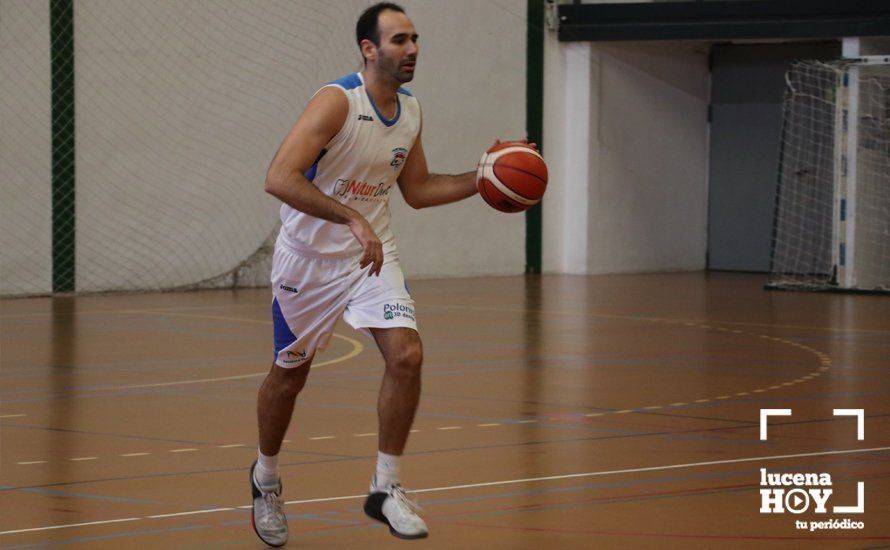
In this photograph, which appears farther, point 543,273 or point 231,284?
point 543,273

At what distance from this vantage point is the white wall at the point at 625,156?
19.0 metres

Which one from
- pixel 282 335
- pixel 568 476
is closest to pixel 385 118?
pixel 282 335

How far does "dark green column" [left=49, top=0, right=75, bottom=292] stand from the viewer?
Answer: 13828mm

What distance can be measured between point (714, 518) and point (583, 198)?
14.6 metres

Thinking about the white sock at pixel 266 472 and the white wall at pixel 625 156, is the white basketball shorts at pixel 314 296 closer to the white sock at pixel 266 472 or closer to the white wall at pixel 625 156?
the white sock at pixel 266 472

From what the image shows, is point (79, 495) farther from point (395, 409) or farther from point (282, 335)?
point (395, 409)

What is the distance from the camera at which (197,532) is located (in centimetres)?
450

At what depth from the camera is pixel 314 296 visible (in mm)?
4664

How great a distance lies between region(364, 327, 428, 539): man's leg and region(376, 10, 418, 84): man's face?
860mm

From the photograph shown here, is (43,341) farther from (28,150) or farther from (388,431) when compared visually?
(388,431)

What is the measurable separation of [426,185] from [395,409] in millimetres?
945

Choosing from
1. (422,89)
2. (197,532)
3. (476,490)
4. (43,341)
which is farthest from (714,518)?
(422,89)

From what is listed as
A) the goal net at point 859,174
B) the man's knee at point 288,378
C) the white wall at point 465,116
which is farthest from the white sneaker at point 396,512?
the white wall at point 465,116

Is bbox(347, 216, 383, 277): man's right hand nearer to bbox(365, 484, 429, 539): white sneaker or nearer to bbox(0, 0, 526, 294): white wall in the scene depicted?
bbox(365, 484, 429, 539): white sneaker
